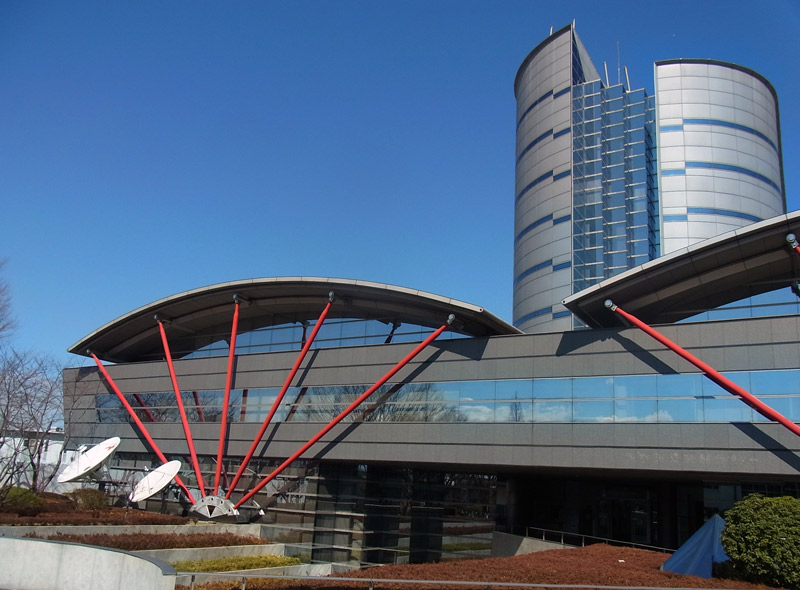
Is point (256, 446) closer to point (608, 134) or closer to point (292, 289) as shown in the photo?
point (292, 289)

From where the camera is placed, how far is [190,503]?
34562 millimetres

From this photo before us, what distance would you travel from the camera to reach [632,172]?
5609 cm

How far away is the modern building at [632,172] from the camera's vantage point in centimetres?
5381

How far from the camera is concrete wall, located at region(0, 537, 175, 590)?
14.7 m

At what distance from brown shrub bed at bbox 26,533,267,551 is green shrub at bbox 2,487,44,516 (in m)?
5.69

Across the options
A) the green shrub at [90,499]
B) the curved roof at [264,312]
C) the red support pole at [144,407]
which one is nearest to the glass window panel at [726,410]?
the curved roof at [264,312]

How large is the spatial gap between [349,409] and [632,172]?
35953 mm

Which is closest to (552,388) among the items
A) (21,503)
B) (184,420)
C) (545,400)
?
(545,400)

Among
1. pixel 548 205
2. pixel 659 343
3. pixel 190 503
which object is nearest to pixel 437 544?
pixel 190 503

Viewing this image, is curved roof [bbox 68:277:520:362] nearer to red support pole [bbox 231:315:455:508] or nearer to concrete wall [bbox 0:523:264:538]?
red support pole [bbox 231:315:455:508]

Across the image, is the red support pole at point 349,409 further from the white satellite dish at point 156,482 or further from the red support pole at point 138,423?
the red support pole at point 138,423

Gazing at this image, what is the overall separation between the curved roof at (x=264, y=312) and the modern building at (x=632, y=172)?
24.0m

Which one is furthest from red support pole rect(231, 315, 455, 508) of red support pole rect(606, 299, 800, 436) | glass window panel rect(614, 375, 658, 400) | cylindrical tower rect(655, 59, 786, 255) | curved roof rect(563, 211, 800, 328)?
cylindrical tower rect(655, 59, 786, 255)

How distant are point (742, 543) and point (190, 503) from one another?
85.5 ft
